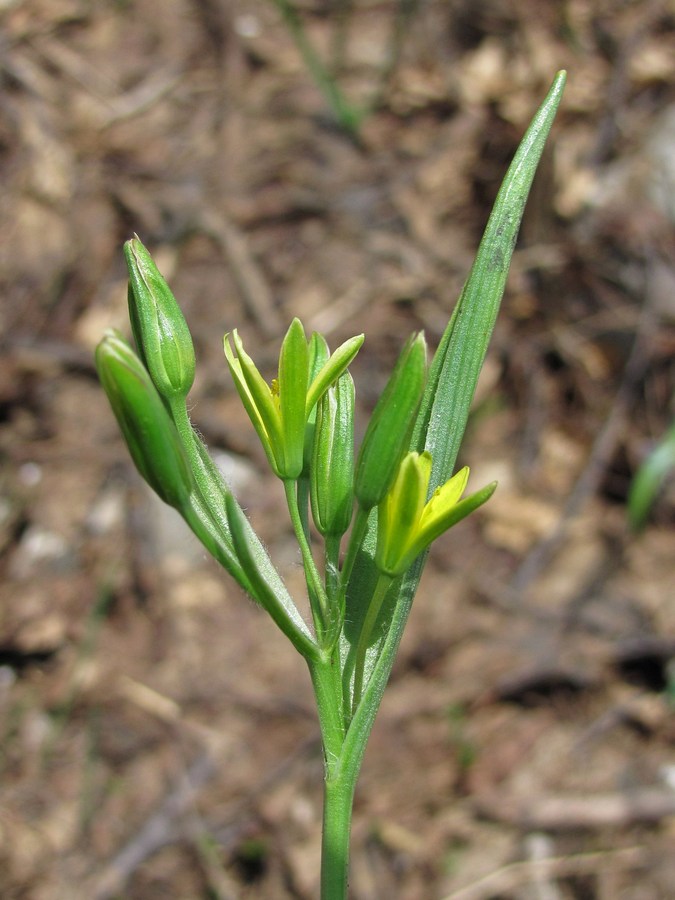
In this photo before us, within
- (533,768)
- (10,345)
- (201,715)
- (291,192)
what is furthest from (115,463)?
(533,768)

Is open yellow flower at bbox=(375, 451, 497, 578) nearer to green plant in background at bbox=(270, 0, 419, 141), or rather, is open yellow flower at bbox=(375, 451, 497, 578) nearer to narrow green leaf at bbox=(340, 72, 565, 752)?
narrow green leaf at bbox=(340, 72, 565, 752)

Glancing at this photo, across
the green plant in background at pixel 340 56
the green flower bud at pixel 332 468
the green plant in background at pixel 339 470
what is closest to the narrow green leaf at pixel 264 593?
the green plant in background at pixel 339 470

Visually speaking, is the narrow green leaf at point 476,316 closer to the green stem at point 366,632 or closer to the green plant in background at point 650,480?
the green stem at point 366,632

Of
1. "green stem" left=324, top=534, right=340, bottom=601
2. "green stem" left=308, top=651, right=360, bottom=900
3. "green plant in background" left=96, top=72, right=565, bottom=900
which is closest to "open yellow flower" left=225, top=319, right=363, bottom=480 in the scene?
"green plant in background" left=96, top=72, right=565, bottom=900

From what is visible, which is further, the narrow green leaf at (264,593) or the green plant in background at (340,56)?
the green plant in background at (340,56)

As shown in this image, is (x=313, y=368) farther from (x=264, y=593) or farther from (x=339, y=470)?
(x=264, y=593)

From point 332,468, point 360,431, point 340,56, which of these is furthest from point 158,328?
point 340,56
